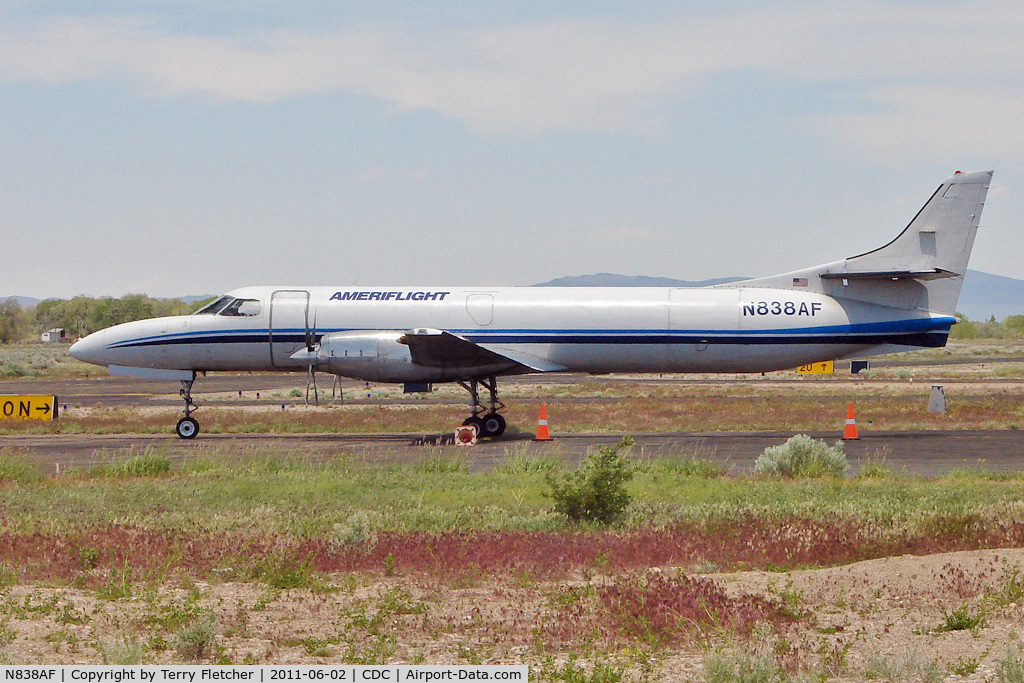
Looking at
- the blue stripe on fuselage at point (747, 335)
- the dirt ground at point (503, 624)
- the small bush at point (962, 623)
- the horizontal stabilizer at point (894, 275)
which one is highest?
the horizontal stabilizer at point (894, 275)

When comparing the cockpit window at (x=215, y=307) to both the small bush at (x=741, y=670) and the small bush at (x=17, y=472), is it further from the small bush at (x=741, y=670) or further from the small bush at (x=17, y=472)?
the small bush at (x=741, y=670)

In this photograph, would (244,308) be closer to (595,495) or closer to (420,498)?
(420,498)

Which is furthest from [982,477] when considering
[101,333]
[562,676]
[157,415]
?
[157,415]

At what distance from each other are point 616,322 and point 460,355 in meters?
4.47

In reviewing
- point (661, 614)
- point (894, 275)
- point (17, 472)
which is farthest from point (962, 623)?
point (894, 275)

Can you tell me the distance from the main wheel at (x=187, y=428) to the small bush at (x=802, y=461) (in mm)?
16650

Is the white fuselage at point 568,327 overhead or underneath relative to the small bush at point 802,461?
overhead

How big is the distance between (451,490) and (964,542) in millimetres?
8492

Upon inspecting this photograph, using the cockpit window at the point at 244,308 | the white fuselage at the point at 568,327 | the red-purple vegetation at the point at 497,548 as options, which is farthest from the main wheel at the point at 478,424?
the red-purple vegetation at the point at 497,548

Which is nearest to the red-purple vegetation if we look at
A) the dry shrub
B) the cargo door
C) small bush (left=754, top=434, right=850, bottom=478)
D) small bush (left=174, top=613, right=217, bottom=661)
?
the dry shrub

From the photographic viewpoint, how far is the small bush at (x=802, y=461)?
64.6ft

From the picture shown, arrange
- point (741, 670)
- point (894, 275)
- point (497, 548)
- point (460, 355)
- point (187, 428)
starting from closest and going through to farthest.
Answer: point (741, 670)
point (497, 548)
point (894, 275)
point (460, 355)
point (187, 428)

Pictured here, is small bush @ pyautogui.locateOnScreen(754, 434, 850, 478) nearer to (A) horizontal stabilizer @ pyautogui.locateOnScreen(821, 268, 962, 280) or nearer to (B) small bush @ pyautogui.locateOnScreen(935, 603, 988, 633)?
(A) horizontal stabilizer @ pyautogui.locateOnScreen(821, 268, 962, 280)

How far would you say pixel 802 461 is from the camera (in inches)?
784
